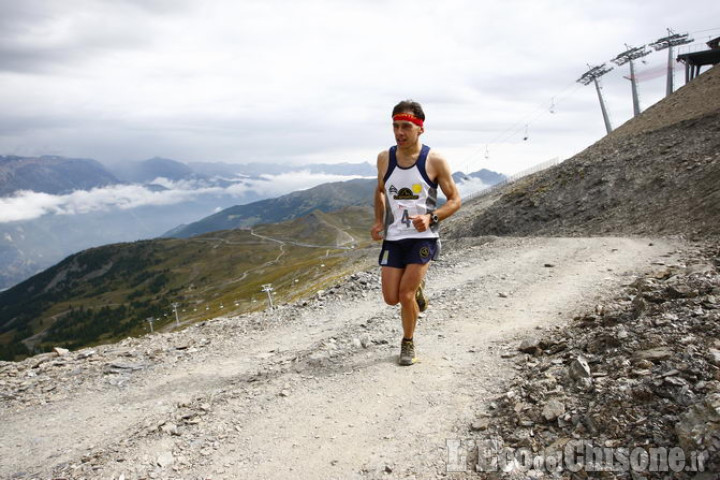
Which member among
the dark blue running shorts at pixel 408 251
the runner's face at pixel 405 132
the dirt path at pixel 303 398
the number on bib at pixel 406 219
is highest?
the runner's face at pixel 405 132

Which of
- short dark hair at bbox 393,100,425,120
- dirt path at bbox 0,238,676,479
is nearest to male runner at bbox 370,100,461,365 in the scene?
short dark hair at bbox 393,100,425,120

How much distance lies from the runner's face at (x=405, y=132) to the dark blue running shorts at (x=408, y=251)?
1.62m

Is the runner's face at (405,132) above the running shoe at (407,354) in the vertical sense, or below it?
above

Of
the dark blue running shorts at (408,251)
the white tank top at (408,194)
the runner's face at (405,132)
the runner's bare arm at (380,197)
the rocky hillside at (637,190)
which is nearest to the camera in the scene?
the runner's face at (405,132)

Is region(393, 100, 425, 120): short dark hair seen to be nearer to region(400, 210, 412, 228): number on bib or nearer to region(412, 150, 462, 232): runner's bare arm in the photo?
region(412, 150, 462, 232): runner's bare arm

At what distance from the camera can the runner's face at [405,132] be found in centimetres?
702

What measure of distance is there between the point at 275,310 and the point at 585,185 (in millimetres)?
22994

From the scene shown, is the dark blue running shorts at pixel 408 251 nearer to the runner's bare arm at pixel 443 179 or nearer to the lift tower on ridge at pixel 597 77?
the runner's bare arm at pixel 443 179

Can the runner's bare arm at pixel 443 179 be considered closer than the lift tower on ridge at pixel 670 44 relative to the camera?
Yes

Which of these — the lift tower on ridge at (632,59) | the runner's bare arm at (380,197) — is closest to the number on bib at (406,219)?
the runner's bare arm at (380,197)

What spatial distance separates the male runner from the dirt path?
1.31 m

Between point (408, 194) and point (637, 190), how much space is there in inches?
863

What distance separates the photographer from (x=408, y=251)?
7.41 m

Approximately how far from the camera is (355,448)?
5.51m
